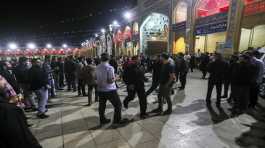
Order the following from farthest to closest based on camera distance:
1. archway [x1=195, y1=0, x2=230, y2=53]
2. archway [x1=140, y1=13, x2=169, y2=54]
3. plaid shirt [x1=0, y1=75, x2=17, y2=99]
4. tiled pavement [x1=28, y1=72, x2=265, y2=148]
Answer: archway [x1=140, y1=13, x2=169, y2=54], archway [x1=195, y1=0, x2=230, y2=53], tiled pavement [x1=28, y1=72, x2=265, y2=148], plaid shirt [x1=0, y1=75, x2=17, y2=99]

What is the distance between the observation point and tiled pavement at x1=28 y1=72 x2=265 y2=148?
4020 mm

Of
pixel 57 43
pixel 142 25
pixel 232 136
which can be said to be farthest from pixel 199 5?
pixel 57 43

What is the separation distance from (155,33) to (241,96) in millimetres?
19957

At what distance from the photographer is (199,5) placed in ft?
59.6

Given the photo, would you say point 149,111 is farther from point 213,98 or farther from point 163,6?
point 163,6

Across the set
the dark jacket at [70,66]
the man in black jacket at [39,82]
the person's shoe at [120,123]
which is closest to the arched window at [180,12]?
the dark jacket at [70,66]

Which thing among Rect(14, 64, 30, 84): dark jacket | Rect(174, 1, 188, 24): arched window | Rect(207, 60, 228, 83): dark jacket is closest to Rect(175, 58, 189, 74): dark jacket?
Rect(207, 60, 228, 83): dark jacket

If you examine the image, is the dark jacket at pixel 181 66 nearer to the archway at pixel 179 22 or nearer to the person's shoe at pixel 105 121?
the person's shoe at pixel 105 121

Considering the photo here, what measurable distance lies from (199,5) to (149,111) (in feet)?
51.0

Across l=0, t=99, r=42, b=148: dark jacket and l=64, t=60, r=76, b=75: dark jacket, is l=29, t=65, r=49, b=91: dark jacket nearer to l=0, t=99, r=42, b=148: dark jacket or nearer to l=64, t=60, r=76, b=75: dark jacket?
l=64, t=60, r=76, b=75: dark jacket

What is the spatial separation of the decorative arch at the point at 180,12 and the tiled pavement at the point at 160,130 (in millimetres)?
16795

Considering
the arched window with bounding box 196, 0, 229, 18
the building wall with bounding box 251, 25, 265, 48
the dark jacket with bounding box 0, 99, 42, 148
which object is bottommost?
the dark jacket with bounding box 0, 99, 42, 148

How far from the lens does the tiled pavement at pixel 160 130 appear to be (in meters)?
4.02

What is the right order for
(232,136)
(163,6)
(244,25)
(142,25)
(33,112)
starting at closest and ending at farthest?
(232,136), (33,112), (244,25), (163,6), (142,25)
